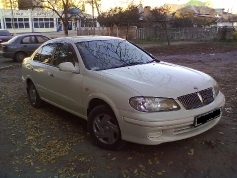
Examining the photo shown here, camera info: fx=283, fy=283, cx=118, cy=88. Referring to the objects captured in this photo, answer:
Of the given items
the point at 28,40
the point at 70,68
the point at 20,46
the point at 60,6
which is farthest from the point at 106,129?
the point at 60,6

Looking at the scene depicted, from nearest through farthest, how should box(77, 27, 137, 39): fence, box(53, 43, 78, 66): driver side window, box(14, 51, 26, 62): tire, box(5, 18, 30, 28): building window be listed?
1. box(53, 43, 78, 66): driver side window
2. box(14, 51, 26, 62): tire
3. box(77, 27, 137, 39): fence
4. box(5, 18, 30, 28): building window

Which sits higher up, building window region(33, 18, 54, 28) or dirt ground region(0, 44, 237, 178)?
building window region(33, 18, 54, 28)

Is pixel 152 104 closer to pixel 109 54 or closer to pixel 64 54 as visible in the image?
pixel 109 54

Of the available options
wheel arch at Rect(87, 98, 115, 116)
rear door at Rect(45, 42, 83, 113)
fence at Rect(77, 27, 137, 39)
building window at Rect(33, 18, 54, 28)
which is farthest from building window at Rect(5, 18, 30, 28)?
wheel arch at Rect(87, 98, 115, 116)

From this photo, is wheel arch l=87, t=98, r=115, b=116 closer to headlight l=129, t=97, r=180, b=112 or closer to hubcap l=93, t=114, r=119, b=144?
hubcap l=93, t=114, r=119, b=144

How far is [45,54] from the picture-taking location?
5719mm

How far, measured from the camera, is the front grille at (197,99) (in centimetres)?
361

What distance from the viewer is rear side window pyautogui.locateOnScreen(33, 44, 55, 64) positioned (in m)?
5.48

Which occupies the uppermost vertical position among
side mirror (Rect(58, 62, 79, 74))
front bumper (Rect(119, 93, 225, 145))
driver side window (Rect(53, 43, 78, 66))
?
driver side window (Rect(53, 43, 78, 66))

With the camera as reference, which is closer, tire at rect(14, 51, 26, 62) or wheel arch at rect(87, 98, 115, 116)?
wheel arch at rect(87, 98, 115, 116)

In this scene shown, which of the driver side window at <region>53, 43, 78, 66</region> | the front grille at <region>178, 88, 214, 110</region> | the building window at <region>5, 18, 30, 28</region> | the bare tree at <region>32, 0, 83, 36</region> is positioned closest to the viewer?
the front grille at <region>178, 88, 214, 110</region>

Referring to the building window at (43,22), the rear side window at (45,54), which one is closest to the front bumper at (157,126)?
the rear side window at (45,54)

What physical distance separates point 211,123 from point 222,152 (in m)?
0.42

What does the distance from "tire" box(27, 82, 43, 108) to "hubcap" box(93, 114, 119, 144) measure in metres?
2.39
